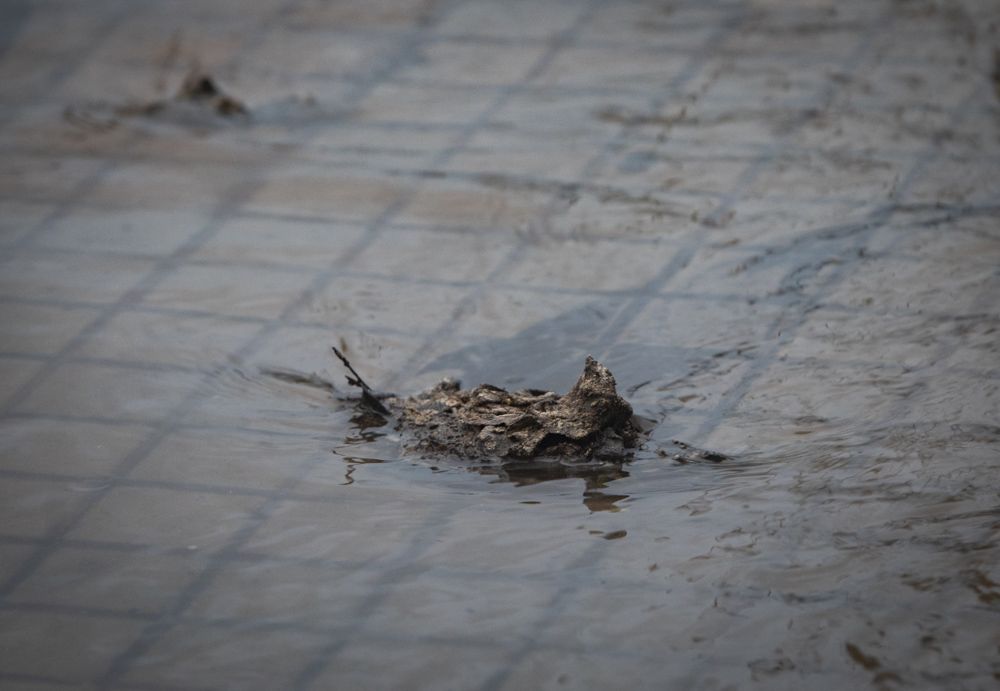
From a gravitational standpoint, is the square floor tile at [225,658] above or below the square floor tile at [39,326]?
below

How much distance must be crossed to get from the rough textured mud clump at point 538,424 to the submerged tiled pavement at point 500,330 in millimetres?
93

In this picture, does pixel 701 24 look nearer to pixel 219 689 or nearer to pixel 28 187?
pixel 28 187

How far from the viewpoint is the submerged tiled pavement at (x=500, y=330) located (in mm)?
2836

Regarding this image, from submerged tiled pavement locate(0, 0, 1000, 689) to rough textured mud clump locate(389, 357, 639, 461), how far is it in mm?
93

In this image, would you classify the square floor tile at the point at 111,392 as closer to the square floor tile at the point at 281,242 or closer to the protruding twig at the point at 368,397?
the protruding twig at the point at 368,397

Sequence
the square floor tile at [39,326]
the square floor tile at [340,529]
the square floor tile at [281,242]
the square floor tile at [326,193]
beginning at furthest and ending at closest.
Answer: the square floor tile at [326,193] → the square floor tile at [281,242] → the square floor tile at [39,326] → the square floor tile at [340,529]

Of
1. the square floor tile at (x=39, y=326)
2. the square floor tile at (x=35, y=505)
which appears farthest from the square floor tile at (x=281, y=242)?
the square floor tile at (x=35, y=505)

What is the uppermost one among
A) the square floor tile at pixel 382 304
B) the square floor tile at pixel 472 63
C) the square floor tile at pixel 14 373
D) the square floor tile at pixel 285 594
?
the square floor tile at pixel 472 63

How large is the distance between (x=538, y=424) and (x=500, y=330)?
0.71 m

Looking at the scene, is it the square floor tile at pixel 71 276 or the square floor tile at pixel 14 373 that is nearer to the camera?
the square floor tile at pixel 14 373

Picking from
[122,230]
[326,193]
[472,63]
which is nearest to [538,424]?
[326,193]

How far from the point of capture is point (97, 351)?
4008mm

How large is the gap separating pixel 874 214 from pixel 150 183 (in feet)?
8.84

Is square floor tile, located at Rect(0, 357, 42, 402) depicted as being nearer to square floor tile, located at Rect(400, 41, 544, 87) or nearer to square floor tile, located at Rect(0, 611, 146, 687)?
square floor tile, located at Rect(0, 611, 146, 687)
